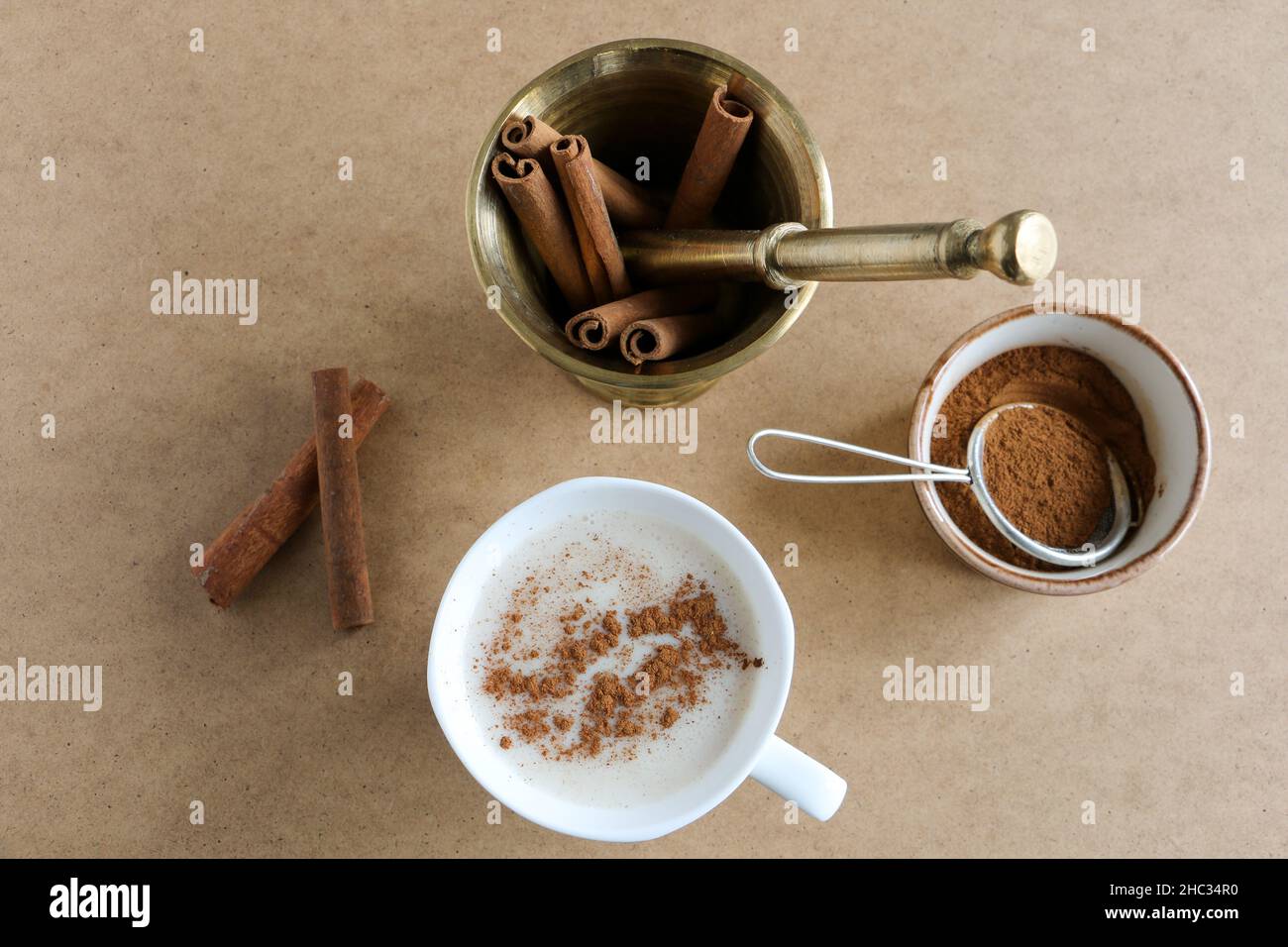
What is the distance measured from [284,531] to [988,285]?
0.85 meters

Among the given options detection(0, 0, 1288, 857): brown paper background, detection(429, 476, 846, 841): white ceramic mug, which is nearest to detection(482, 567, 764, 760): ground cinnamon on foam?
detection(429, 476, 846, 841): white ceramic mug

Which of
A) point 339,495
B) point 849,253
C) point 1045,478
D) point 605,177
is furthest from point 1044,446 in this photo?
point 339,495

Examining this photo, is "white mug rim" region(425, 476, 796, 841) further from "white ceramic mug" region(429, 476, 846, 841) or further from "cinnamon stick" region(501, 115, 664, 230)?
"cinnamon stick" region(501, 115, 664, 230)

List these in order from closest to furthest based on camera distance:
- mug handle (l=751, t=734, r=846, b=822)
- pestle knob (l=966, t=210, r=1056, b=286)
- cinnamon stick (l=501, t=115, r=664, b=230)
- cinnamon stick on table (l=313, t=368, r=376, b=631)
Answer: pestle knob (l=966, t=210, r=1056, b=286)
cinnamon stick (l=501, t=115, r=664, b=230)
mug handle (l=751, t=734, r=846, b=822)
cinnamon stick on table (l=313, t=368, r=376, b=631)

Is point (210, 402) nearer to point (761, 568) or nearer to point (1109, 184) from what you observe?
point (761, 568)

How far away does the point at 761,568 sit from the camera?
0.91 meters

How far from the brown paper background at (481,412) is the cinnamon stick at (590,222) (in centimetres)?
25

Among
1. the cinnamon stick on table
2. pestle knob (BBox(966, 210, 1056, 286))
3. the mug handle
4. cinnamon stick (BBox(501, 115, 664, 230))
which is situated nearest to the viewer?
pestle knob (BBox(966, 210, 1056, 286))

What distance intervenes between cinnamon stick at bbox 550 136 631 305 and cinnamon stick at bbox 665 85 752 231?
68 millimetres

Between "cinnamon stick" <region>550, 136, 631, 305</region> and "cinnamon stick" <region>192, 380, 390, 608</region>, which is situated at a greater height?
"cinnamon stick" <region>550, 136, 631, 305</region>

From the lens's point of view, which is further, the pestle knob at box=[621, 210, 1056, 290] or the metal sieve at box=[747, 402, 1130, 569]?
the metal sieve at box=[747, 402, 1130, 569]

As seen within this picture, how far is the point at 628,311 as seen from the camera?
2.68ft

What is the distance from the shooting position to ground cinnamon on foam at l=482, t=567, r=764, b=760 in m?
0.93

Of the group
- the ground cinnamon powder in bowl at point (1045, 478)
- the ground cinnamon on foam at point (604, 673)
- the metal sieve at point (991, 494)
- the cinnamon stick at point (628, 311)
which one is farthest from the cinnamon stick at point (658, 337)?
the ground cinnamon powder in bowl at point (1045, 478)
